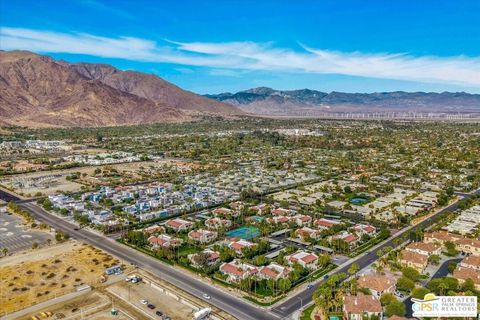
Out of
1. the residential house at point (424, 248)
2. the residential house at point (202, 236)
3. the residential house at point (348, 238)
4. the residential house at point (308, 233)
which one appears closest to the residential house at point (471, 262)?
the residential house at point (424, 248)

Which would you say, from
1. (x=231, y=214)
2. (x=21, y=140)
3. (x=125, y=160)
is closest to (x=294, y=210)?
(x=231, y=214)

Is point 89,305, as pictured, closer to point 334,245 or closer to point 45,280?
point 45,280

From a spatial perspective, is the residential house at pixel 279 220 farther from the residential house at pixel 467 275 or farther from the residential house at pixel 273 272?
the residential house at pixel 467 275

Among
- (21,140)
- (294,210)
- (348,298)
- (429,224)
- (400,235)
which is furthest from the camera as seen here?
(21,140)

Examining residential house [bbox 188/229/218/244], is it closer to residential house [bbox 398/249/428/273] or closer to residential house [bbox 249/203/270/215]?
residential house [bbox 249/203/270/215]

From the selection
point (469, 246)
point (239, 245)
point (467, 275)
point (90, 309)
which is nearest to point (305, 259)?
point (239, 245)

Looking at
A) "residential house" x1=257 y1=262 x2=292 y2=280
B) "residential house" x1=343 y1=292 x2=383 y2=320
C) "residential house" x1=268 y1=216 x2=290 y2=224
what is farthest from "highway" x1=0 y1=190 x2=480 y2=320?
"residential house" x1=268 y1=216 x2=290 y2=224

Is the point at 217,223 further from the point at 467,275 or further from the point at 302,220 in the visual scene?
the point at 467,275
